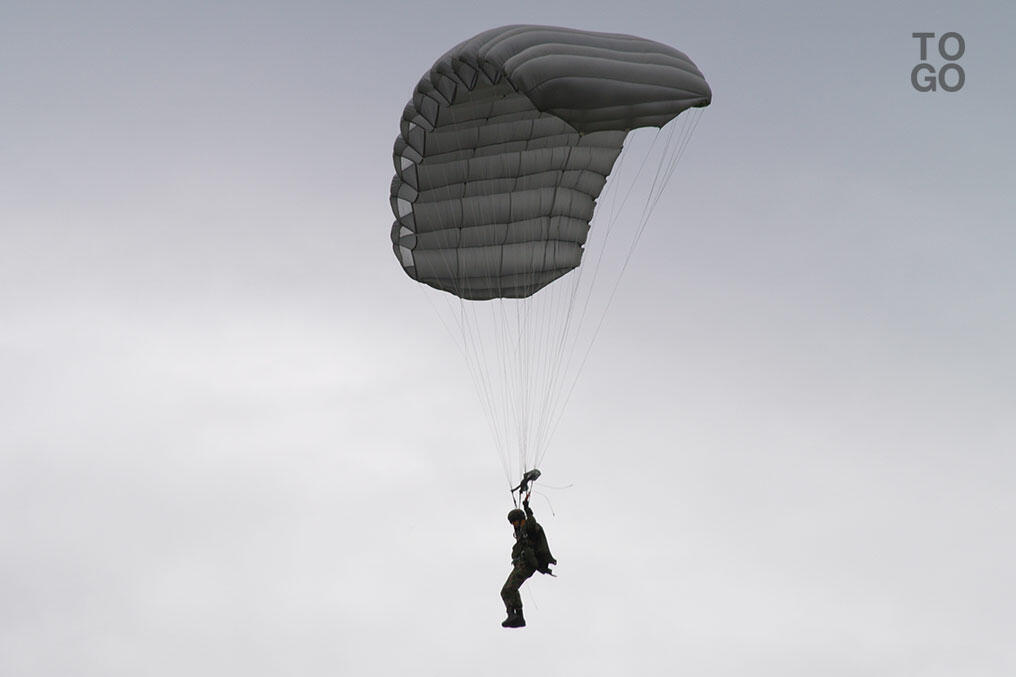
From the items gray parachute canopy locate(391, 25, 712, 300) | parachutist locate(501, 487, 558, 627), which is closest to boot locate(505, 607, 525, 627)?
parachutist locate(501, 487, 558, 627)

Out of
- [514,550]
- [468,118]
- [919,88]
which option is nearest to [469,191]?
[468,118]

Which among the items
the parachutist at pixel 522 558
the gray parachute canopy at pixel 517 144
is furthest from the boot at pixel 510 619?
the gray parachute canopy at pixel 517 144

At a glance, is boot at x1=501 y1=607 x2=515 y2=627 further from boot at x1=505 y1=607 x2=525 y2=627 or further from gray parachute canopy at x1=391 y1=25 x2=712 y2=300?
gray parachute canopy at x1=391 y1=25 x2=712 y2=300

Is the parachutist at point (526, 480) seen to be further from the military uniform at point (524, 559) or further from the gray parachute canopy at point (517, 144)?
the gray parachute canopy at point (517, 144)

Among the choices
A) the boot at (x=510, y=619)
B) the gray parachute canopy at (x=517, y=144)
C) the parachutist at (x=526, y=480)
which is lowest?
the boot at (x=510, y=619)

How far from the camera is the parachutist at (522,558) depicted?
777 inches

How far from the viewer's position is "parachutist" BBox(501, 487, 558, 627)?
1973 cm

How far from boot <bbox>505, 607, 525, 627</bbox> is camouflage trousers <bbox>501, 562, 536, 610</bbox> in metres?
0.04

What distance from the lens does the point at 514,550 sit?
19859mm

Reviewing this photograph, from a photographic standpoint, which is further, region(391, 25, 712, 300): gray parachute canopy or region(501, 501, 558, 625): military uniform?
region(501, 501, 558, 625): military uniform

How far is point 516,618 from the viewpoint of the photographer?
19.8m

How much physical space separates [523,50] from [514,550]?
246 inches

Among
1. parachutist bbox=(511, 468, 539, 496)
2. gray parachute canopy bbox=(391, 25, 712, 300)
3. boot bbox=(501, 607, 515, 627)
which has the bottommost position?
boot bbox=(501, 607, 515, 627)

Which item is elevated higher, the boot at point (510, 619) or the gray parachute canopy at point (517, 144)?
the gray parachute canopy at point (517, 144)
